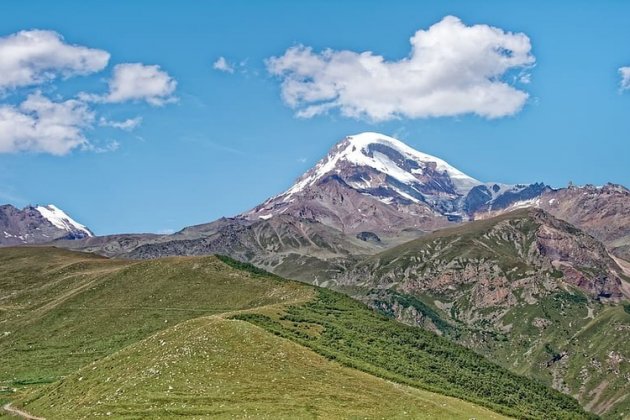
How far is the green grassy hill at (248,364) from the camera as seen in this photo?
103 m

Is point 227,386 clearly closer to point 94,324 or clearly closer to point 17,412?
point 17,412

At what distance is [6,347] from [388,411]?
109 meters

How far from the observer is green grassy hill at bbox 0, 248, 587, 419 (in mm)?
102625

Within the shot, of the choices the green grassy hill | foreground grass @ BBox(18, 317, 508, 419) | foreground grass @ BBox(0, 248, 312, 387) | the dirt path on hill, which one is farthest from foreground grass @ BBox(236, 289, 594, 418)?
the dirt path on hill

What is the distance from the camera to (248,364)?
4471 inches

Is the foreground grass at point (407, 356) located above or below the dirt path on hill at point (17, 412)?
above

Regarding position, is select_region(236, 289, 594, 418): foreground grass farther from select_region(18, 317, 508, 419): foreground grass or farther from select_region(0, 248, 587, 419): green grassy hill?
select_region(18, 317, 508, 419): foreground grass

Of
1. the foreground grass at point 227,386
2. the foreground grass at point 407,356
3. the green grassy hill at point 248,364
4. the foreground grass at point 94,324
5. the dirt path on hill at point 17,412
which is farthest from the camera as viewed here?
the foreground grass at point 94,324

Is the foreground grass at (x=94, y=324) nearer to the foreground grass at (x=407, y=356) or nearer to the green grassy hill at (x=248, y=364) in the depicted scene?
the green grassy hill at (x=248, y=364)

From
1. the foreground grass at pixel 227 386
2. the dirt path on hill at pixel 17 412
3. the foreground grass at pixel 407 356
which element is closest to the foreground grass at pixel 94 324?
the foreground grass at pixel 407 356

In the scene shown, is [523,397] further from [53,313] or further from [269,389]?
[53,313]

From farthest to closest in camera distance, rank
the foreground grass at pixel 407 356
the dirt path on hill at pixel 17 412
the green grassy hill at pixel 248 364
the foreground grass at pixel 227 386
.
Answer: the foreground grass at pixel 407 356 < the dirt path on hill at pixel 17 412 < the green grassy hill at pixel 248 364 < the foreground grass at pixel 227 386

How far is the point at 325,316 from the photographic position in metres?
167

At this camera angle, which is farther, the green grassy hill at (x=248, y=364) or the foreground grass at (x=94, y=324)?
the foreground grass at (x=94, y=324)
